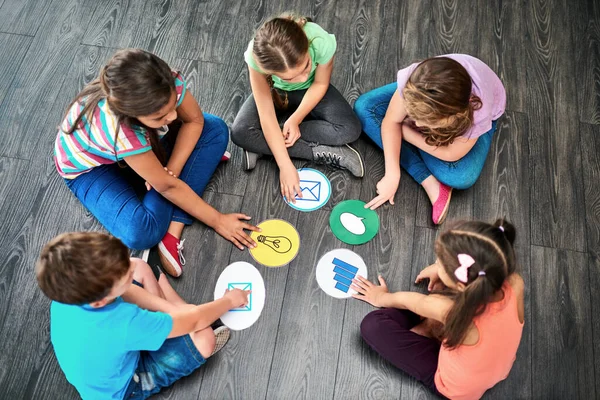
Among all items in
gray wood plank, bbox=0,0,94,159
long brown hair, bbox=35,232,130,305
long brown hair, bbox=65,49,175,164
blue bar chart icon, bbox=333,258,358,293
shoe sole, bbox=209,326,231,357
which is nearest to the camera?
long brown hair, bbox=35,232,130,305

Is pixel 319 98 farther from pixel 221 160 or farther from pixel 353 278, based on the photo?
pixel 353 278

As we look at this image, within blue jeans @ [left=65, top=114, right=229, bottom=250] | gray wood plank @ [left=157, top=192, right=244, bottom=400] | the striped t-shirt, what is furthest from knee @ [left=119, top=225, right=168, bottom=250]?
the striped t-shirt

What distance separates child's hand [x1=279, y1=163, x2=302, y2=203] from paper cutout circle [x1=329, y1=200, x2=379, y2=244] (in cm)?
13

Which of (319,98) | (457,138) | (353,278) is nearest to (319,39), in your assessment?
(319,98)

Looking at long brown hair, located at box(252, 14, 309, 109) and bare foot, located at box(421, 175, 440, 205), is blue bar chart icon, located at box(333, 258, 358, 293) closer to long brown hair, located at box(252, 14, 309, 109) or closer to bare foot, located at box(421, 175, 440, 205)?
bare foot, located at box(421, 175, 440, 205)

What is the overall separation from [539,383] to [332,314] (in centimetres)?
58

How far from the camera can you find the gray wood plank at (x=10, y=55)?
1.77 meters

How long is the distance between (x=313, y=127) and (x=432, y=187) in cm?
41

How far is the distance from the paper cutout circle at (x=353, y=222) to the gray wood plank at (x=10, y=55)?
3.90ft

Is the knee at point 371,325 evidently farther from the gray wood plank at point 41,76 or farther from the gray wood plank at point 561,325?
the gray wood plank at point 41,76

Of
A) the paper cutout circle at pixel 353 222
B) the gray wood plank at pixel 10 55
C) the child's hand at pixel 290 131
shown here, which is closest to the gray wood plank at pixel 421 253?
the paper cutout circle at pixel 353 222

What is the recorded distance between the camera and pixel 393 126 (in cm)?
156

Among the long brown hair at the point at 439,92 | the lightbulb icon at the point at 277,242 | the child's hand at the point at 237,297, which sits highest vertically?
the long brown hair at the point at 439,92

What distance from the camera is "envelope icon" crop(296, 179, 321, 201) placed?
1.60 metres
